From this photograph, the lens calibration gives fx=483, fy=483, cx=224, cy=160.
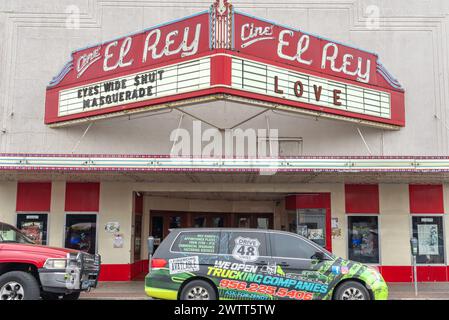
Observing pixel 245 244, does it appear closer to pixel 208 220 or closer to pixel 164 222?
pixel 164 222

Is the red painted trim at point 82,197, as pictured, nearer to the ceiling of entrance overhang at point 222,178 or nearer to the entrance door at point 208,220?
the ceiling of entrance overhang at point 222,178

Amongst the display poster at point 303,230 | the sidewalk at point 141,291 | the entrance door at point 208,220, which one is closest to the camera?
the sidewalk at point 141,291

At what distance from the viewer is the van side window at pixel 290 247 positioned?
9.72 metres

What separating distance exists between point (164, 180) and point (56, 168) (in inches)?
136

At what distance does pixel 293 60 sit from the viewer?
13.0 meters

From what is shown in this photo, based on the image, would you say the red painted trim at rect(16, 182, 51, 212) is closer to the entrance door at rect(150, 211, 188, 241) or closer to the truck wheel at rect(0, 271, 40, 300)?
the entrance door at rect(150, 211, 188, 241)

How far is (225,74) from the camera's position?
1155 centimetres

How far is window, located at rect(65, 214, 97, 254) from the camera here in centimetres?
1541

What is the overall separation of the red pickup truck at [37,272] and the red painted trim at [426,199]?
10852 mm

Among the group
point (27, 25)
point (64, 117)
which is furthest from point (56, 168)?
point (27, 25)

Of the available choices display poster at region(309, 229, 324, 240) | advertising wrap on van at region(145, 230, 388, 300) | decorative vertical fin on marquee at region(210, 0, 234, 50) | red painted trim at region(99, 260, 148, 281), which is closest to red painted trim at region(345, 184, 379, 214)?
display poster at region(309, 229, 324, 240)

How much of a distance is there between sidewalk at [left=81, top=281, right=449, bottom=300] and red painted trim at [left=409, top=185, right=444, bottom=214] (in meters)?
2.38

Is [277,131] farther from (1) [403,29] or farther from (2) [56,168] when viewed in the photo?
(2) [56,168]

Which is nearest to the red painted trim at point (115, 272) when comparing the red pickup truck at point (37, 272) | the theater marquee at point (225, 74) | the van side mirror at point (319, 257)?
the theater marquee at point (225, 74)
